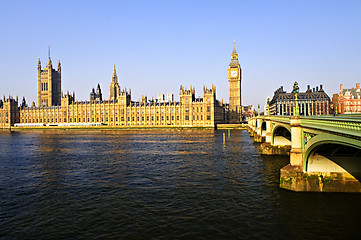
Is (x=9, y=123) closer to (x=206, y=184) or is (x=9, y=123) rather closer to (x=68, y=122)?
(x=68, y=122)

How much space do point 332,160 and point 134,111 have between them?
143312 millimetres

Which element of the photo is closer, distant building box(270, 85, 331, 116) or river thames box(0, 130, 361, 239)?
river thames box(0, 130, 361, 239)

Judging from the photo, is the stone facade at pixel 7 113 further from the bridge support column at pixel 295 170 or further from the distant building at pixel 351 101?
the bridge support column at pixel 295 170

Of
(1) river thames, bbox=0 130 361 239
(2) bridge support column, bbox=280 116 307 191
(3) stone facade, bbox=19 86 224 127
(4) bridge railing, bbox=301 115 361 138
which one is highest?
(3) stone facade, bbox=19 86 224 127

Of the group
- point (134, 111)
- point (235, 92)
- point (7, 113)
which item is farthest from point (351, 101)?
point (7, 113)

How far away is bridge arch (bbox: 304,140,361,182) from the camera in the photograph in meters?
22.3

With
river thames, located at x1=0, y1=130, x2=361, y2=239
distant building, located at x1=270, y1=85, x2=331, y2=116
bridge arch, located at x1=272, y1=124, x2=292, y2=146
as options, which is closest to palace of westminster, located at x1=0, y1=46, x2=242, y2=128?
distant building, located at x1=270, y1=85, x2=331, y2=116

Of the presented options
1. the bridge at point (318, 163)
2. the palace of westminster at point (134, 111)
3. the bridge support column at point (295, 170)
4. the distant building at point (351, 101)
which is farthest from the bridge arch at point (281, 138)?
the palace of westminster at point (134, 111)

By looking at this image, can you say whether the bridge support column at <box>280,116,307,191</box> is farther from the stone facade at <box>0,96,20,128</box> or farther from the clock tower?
the stone facade at <box>0,96,20,128</box>

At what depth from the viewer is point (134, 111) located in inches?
6348

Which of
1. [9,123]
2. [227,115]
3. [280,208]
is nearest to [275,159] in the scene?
[280,208]

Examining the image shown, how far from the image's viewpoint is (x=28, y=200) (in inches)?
949

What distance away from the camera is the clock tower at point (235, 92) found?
603 ft

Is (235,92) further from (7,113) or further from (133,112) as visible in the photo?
(7,113)
